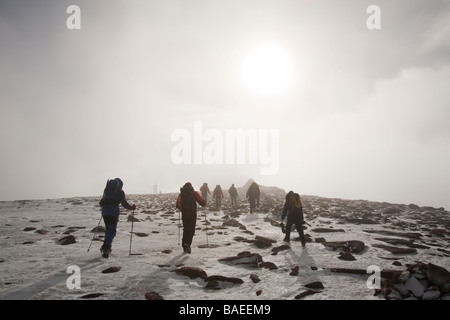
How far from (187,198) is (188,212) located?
2.02 ft

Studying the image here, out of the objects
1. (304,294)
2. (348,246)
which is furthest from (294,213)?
(304,294)

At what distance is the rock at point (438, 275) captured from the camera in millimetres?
5410

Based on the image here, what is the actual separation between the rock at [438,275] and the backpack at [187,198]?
7870 millimetres

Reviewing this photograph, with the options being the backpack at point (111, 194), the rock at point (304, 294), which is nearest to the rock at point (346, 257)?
the rock at point (304, 294)

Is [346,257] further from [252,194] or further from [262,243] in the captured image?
[252,194]

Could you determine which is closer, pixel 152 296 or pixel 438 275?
pixel 152 296

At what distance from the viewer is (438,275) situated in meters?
5.52

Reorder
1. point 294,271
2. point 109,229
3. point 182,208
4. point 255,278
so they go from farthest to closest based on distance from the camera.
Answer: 1. point 182,208
2. point 109,229
3. point 294,271
4. point 255,278

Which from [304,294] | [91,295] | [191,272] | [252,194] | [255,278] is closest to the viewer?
[91,295]

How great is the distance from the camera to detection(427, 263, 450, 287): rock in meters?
5.41

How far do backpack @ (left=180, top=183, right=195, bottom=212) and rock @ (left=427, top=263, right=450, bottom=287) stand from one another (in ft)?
25.8

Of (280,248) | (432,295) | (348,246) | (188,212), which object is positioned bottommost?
(280,248)

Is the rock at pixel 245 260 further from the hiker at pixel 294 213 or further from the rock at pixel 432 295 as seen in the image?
the rock at pixel 432 295
